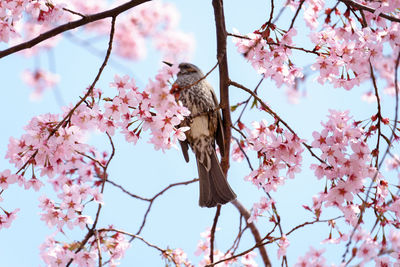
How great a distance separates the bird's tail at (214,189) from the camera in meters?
3.45

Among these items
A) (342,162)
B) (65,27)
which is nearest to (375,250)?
(342,162)

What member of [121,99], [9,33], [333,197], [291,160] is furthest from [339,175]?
[9,33]

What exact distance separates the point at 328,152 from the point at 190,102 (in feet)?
5.46

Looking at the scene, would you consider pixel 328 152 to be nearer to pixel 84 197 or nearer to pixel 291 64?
pixel 291 64

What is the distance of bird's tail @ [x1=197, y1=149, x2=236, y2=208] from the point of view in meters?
3.45

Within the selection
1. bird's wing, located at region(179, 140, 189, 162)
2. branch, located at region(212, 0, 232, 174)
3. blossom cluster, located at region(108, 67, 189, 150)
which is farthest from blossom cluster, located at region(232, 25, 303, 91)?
bird's wing, located at region(179, 140, 189, 162)

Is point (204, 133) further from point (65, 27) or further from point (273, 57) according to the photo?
point (65, 27)

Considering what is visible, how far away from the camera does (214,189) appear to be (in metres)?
3.51

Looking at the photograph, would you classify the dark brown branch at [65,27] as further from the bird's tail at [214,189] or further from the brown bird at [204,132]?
the bird's tail at [214,189]

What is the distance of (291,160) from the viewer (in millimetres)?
2633

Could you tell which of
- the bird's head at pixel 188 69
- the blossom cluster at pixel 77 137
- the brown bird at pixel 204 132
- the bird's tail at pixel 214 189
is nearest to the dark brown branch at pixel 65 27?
the blossom cluster at pixel 77 137

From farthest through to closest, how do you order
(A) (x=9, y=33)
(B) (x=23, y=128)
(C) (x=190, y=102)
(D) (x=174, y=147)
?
(C) (x=190, y=102), (A) (x=9, y=33), (D) (x=174, y=147), (B) (x=23, y=128)

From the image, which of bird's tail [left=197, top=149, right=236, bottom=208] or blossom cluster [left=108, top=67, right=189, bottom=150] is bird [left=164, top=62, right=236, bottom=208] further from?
blossom cluster [left=108, top=67, right=189, bottom=150]

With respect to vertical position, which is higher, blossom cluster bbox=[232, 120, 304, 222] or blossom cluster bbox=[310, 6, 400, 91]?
blossom cluster bbox=[310, 6, 400, 91]
